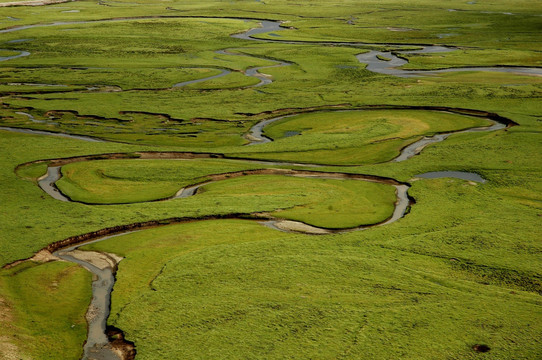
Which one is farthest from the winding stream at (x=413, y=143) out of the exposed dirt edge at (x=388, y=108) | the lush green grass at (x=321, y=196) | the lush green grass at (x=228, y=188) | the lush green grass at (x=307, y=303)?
the lush green grass at (x=307, y=303)

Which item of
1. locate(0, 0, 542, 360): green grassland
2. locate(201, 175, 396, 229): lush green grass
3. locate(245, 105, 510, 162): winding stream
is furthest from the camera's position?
locate(245, 105, 510, 162): winding stream

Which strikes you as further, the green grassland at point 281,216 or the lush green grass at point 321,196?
the lush green grass at point 321,196

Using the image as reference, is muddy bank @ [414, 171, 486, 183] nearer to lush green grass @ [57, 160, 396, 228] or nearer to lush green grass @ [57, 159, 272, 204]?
lush green grass @ [57, 160, 396, 228]

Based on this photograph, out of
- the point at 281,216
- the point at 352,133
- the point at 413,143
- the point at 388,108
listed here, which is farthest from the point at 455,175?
the point at 388,108

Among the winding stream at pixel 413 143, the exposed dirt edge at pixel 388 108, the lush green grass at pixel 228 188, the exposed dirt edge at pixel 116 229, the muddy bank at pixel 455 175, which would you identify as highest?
the exposed dirt edge at pixel 116 229

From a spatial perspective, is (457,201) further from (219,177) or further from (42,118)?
(42,118)

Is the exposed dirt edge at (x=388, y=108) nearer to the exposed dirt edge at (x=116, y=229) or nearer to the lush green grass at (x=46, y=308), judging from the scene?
the exposed dirt edge at (x=116, y=229)

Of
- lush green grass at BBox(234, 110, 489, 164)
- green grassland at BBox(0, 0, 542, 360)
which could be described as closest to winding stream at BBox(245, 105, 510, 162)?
lush green grass at BBox(234, 110, 489, 164)

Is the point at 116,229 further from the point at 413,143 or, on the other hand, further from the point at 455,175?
the point at 413,143
